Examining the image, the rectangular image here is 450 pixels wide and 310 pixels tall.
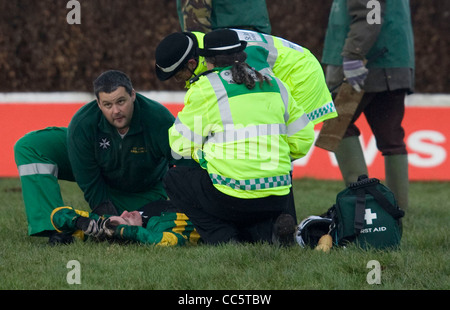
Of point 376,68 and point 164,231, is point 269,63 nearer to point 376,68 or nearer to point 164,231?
point 164,231

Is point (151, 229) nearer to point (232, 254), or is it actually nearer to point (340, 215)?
point (232, 254)

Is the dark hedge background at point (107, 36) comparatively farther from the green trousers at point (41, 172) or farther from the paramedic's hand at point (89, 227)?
the paramedic's hand at point (89, 227)

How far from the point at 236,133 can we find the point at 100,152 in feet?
3.84

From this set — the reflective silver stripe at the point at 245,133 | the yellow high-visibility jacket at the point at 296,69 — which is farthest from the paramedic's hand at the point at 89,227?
the yellow high-visibility jacket at the point at 296,69

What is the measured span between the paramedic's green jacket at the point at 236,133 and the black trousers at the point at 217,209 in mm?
83

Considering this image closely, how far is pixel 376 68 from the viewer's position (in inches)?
266

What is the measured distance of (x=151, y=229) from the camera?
5.53m

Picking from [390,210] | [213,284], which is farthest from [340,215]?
[213,284]

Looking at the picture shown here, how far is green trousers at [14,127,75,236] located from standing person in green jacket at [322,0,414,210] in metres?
2.24

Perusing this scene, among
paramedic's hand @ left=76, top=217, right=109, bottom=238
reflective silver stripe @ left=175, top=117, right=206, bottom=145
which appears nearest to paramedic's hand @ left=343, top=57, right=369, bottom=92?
reflective silver stripe @ left=175, top=117, right=206, bottom=145

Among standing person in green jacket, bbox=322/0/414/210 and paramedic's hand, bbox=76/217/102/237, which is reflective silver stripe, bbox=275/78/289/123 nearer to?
paramedic's hand, bbox=76/217/102/237

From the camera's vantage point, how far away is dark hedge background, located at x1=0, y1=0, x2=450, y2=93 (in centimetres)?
1002

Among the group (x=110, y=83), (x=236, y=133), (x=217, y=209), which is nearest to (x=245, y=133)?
(x=236, y=133)

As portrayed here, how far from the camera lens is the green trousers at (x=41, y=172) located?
558cm
